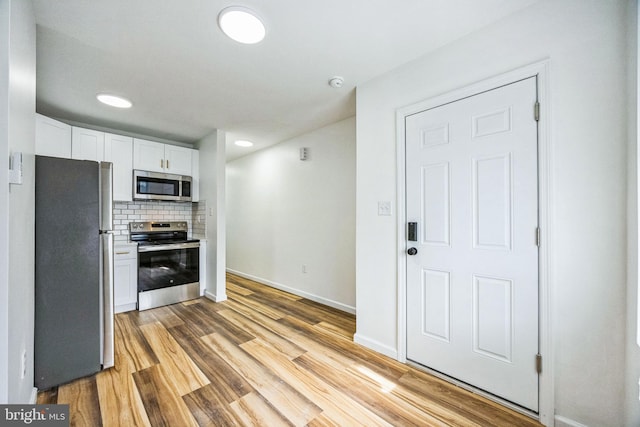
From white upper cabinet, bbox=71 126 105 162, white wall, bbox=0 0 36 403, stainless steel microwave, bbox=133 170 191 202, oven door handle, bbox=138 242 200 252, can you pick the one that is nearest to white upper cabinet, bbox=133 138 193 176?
stainless steel microwave, bbox=133 170 191 202

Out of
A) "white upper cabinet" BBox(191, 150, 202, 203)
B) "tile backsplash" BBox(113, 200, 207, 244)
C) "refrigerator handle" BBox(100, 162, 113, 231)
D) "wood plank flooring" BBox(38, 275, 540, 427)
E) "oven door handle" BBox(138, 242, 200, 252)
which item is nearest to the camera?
"wood plank flooring" BBox(38, 275, 540, 427)

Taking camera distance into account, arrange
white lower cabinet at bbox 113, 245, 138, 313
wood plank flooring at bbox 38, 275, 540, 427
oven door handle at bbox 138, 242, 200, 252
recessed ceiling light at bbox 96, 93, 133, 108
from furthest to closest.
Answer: oven door handle at bbox 138, 242, 200, 252, white lower cabinet at bbox 113, 245, 138, 313, recessed ceiling light at bbox 96, 93, 133, 108, wood plank flooring at bbox 38, 275, 540, 427

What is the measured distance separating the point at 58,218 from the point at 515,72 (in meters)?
3.13

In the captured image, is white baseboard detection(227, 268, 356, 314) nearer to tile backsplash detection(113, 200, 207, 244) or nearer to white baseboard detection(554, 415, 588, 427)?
tile backsplash detection(113, 200, 207, 244)

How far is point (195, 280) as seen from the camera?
3656mm

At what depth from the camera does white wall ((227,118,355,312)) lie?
3.21 meters

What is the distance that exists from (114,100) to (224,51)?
160 cm

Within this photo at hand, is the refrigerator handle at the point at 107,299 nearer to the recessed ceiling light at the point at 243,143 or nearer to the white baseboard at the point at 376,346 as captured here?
the white baseboard at the point at 376,346

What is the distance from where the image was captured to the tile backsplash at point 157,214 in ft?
11.4

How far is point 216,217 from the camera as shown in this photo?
352cm

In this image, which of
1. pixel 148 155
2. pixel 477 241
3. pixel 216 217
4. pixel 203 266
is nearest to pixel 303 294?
pixel 203 266

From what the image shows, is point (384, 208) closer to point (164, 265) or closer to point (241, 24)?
point (241, 24)

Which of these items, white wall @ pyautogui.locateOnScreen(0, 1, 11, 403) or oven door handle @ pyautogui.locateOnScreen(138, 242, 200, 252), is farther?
oven door handle @ pyautogui.locateOnScreen(138, 242, 200, 252)

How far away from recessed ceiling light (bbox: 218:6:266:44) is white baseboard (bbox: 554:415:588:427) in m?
2.86
